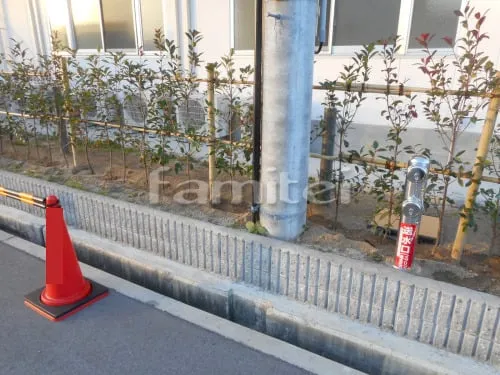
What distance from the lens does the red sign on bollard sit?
2355 millimetres

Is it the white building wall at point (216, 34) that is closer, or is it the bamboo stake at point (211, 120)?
the bamboo stake at point (211, 120)

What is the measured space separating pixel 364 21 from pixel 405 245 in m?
3.58

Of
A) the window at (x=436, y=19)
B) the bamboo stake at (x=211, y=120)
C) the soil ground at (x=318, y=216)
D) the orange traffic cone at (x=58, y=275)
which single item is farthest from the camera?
the window at (x=436, y=19)

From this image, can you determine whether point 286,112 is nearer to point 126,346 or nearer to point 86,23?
point 126,346

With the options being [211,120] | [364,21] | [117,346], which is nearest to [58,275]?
[117,346]

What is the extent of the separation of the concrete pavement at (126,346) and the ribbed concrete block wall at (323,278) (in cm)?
40

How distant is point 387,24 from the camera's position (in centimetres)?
477

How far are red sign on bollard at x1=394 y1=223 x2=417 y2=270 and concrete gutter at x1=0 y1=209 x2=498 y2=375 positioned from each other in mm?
450

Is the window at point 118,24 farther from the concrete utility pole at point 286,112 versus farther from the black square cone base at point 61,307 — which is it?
the black square cone base at point 61,307

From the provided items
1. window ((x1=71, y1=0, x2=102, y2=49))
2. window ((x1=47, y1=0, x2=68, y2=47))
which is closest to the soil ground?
window ((x1=71, y1=0, x2=102, y2=49))

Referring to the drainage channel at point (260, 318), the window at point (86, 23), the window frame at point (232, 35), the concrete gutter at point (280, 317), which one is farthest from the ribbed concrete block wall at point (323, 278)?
the window at point (86, 23)

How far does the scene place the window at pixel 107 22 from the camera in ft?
21.9

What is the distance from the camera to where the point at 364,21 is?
4914mm

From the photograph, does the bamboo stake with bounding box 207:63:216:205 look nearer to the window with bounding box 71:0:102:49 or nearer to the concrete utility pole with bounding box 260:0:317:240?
the concrete utility pole with bounding box 260:0:317:240
